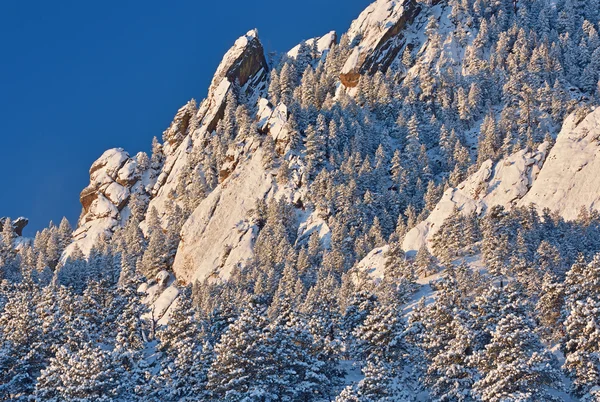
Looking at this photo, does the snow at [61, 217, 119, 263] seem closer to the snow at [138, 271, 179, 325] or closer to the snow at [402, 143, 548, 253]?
the snow at [138, 271, 179, 325]

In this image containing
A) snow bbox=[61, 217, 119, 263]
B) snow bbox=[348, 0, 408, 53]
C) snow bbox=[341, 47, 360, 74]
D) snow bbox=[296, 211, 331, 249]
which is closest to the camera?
snow bbox=[296, 211, 331, 249]

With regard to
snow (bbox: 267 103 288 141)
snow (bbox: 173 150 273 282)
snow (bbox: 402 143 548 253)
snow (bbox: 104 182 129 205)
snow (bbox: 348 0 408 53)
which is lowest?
snow (bbox: 402 143 548 253)

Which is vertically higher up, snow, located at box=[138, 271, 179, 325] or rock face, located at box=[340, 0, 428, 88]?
rock face, located at box=[340, 0, 428, 88]

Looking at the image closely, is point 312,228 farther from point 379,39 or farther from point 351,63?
point 379,39

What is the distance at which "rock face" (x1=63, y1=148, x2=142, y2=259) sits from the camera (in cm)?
16700

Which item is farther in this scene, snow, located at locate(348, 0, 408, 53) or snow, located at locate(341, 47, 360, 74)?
snow, located at locate(348, 0, 408, 53)

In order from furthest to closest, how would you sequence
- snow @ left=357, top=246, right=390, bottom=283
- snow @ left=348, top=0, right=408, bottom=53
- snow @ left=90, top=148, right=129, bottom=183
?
snow @ left=348, top=0, right=408, bottom=53
snow @ left=90, top=148, right=129, bottom=183
snow @ left=357, top=246, right=390, bottom=283

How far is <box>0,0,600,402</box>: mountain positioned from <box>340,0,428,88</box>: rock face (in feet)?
2.07

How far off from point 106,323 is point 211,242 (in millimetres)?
56087

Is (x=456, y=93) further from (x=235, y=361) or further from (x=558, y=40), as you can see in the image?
(x=235, y=361)

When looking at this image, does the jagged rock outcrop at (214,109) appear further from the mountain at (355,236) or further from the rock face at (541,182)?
the rock face at (541,182)

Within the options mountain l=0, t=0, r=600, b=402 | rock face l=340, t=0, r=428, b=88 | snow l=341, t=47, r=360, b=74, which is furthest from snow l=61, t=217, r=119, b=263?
snow l=341, t=47, r=360, b=74

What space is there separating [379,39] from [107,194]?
7847 centimetres

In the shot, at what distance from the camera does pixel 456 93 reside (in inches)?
6580
